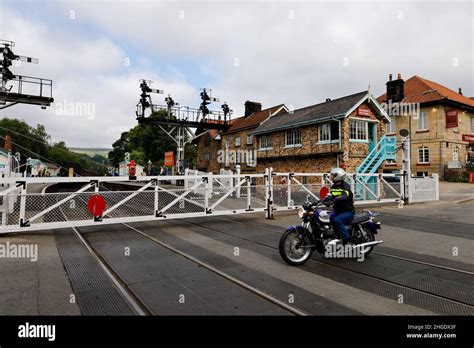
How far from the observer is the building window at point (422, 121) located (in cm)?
3212

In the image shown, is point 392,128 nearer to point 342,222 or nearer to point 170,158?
point 170,158

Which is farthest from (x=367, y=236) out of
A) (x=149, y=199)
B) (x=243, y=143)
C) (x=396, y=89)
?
(x=396, y=89)

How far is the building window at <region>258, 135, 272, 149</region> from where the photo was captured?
2828cm

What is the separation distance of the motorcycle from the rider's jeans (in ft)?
0.34

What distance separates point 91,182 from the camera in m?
9.03

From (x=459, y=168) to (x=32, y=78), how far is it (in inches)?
1406

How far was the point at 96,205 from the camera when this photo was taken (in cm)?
901

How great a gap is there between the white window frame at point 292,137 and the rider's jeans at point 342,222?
19.1 m

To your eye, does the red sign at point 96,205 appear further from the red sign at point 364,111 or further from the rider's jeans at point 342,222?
the red sign at point 364,111

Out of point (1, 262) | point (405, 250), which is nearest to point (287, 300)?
point (405, 250)

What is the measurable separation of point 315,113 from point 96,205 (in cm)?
1891

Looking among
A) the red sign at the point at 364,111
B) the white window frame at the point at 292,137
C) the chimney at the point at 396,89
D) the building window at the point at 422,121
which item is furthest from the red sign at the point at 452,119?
the white window frame at the point at 292,137

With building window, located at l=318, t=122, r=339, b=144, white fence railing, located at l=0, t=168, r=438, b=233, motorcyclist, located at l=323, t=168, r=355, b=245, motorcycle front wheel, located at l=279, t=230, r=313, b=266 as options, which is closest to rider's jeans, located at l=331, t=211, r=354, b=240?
motorcyclist, located at l=323, t=168, r=355, b=245

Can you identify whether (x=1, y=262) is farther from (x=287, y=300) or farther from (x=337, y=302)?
(x=337, y=302)
